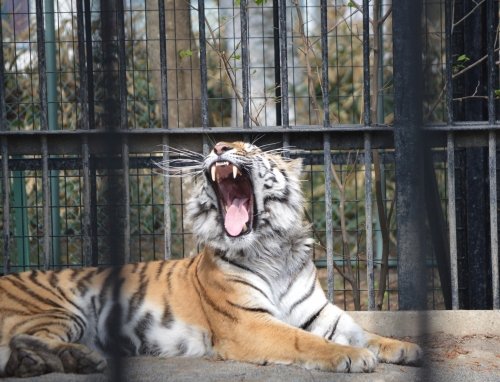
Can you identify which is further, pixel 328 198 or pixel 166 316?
pixel 328 198

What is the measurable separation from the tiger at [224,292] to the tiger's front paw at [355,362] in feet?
0.99

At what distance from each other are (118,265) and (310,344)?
8.96ft

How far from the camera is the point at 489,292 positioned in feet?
17.7

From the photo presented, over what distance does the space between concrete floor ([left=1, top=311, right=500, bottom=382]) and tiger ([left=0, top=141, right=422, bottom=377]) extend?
13 centimetres

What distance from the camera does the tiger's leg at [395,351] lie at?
382 centimetres

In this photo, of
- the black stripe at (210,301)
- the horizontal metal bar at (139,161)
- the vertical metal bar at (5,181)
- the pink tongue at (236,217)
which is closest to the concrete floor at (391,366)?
the black stripe at (210,301)

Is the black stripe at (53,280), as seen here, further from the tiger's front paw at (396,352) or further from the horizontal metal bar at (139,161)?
the tiger's front paw at (396,352)

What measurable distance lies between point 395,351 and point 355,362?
0.36 metres

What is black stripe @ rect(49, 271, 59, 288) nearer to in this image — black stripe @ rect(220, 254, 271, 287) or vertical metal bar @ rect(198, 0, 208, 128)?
black stripe @ rect(220, 254, 271, 287)

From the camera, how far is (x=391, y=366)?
3799 millimetres

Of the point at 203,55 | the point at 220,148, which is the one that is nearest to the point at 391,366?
the point at 220,148

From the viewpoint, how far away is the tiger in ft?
13.1

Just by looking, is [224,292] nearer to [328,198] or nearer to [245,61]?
[328,198]

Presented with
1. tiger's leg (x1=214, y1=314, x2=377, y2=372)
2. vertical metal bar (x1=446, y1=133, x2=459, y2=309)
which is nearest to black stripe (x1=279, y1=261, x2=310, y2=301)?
tiger's leg (x1=214, y1=314, x2=377, y2=372)
